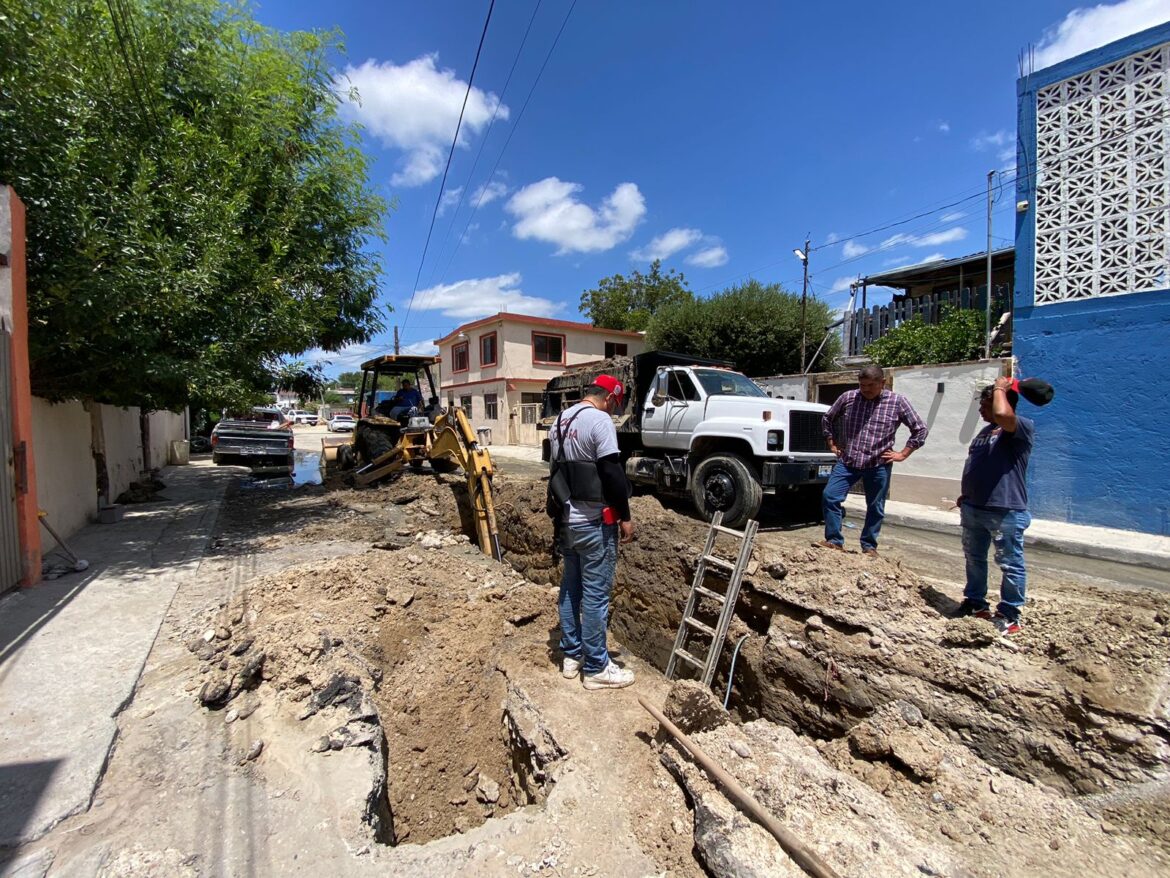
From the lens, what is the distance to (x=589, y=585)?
11.4ft

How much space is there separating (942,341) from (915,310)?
3.53m

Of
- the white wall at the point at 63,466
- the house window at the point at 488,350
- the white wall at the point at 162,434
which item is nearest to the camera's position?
the white wall at the point at 63,466

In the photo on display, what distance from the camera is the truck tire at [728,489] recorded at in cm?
643

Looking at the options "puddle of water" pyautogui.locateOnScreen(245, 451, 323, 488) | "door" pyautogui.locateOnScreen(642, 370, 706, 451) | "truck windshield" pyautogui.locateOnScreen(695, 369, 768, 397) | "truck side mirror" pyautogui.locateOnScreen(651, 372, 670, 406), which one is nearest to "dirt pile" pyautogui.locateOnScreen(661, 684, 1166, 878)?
"door" pyautogui.locateOnScreen(642, 370, 706, 451)

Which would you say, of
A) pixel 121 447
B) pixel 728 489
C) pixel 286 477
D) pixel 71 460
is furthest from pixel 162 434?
pixel 728 489

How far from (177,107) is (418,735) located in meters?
8.58

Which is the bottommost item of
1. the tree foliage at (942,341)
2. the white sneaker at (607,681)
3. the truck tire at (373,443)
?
the white sneaker at (607,681)

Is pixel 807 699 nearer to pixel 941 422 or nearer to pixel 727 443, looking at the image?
pixel 727 443

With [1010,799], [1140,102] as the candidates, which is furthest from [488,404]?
[1010,799]

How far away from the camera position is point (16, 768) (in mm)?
2334

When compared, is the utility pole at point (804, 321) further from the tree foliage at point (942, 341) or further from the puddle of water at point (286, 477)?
the puddle of water at point (286, 477)

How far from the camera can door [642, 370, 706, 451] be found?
7598 millimetres

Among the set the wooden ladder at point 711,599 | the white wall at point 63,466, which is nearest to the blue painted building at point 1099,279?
the wooden ladder at point 711,599

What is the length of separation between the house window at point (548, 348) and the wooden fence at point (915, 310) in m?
12.3
